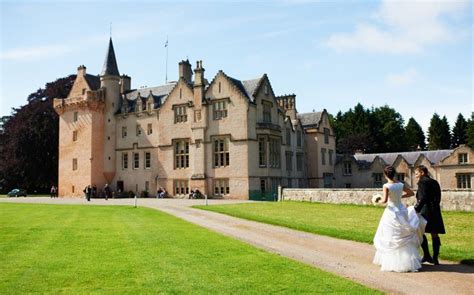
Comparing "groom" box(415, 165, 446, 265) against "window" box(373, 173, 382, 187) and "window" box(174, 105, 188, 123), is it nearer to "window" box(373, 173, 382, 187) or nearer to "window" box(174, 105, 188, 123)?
"window" box(174, 105, 188, 123)

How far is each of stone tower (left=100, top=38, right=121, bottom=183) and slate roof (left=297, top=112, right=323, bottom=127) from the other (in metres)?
23.4

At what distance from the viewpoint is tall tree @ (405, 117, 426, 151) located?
326 ft

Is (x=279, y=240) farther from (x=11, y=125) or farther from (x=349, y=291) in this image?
(x=11, y=125)

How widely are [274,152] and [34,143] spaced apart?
112ft

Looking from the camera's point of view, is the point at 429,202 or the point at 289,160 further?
the point at 289,160

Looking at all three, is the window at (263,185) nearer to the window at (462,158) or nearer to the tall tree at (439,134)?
the window at (462,158)

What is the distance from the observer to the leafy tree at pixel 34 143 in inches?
2406

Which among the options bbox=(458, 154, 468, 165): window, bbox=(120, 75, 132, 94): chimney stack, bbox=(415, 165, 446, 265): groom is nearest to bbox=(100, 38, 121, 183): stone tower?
bbox=(120, 75, 132, 94): chimney stack

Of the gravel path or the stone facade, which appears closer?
the gravel path

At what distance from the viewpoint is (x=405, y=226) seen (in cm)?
1003

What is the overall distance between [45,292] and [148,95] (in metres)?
48.8

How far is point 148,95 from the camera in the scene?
5534 centimetres

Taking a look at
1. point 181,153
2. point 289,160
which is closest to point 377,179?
point 289,160

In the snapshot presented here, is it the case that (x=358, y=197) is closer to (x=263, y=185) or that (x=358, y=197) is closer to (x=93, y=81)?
(x=263, y=185)
